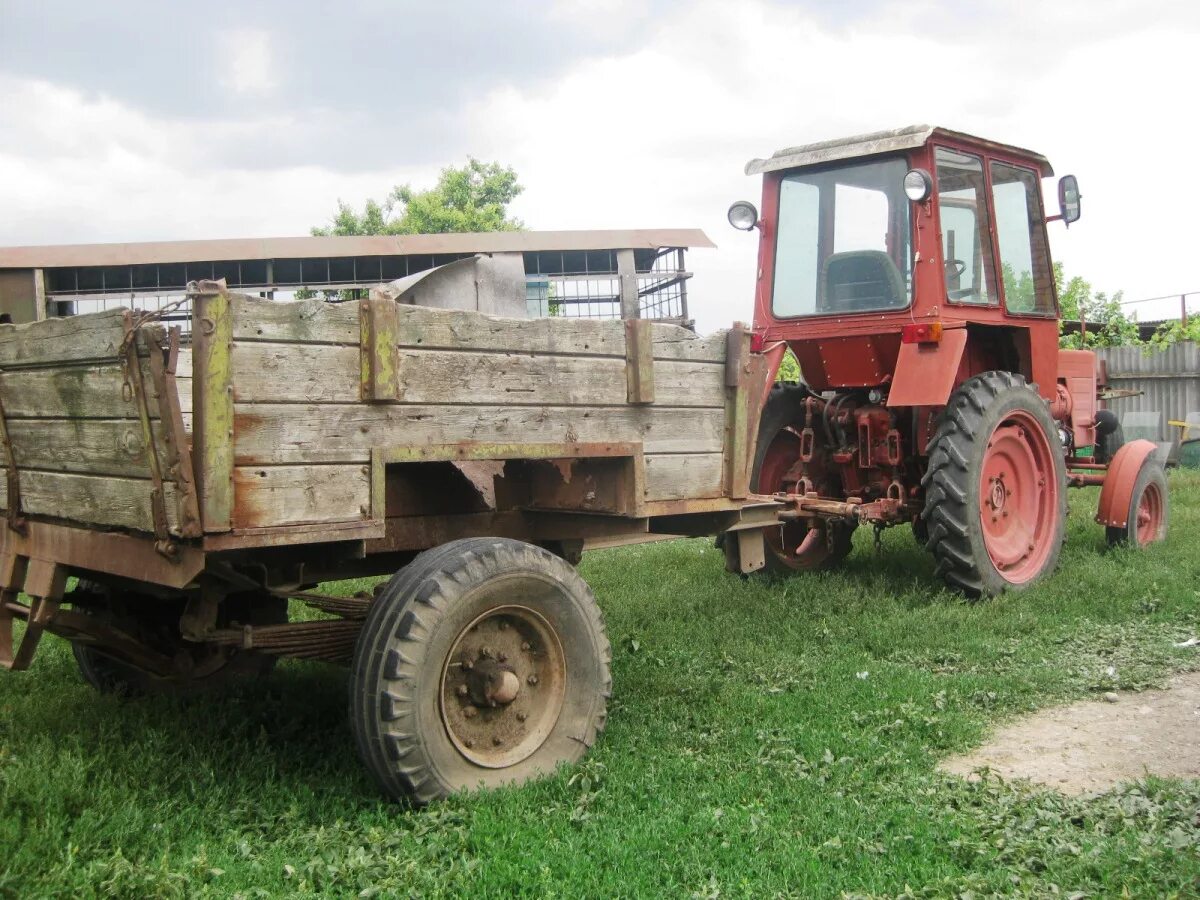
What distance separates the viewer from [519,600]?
388cm

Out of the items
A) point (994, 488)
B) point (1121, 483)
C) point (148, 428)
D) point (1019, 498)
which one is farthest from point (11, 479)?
point (1121, 483)

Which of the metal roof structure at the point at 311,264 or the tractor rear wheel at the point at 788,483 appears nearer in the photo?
the tractor rear wheel at the point at 788,483

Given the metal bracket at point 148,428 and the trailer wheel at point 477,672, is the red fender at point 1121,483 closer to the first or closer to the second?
the trailer wheel at point 477,672

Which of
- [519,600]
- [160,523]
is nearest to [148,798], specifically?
[160,523]

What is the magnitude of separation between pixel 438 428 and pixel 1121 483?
5.86 metres

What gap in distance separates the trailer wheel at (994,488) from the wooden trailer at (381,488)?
214cm

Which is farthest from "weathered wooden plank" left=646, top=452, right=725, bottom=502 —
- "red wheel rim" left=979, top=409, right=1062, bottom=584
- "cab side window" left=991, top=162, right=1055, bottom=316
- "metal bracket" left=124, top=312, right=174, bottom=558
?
"cab side window" left=991, top=162, right=1055, bottom=316

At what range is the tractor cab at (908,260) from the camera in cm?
660

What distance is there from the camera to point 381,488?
3.58m

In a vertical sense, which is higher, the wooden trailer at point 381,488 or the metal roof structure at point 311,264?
the metal roof structure at point 311,264

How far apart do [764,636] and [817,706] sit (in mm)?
1174

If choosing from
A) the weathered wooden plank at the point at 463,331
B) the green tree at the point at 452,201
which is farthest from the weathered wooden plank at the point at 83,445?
the green tree at the point at 452,201

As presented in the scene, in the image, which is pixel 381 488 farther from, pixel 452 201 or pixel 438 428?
pixel 452 201

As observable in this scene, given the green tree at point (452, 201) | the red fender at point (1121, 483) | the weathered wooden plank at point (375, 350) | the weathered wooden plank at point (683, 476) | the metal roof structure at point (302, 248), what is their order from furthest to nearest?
the green tree at point (452, 201), the metal roof structure at point (302, 248), the red fender at point (1121, 483), the weathered wooden plank at point (683, 476), the weathered wooden plank at point (375, 350)
